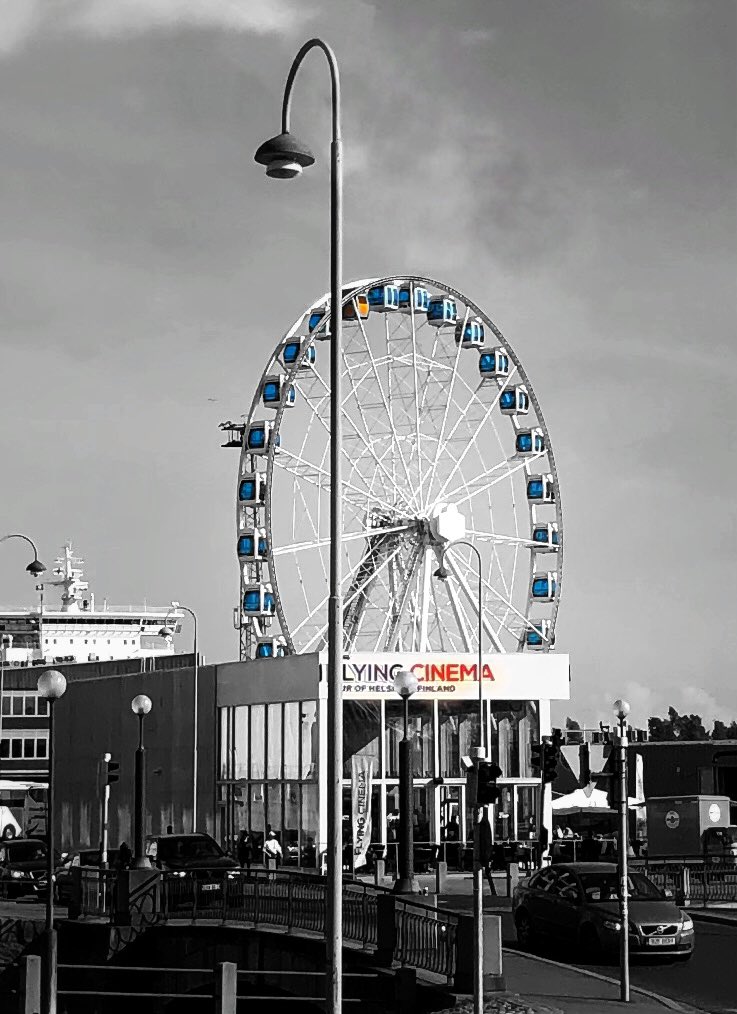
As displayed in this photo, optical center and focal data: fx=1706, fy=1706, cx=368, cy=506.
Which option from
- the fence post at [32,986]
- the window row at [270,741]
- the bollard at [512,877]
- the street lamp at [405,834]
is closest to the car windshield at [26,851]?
the window row at [270,741]

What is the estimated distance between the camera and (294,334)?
192ft

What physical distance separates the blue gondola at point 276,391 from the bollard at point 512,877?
18.0 meters

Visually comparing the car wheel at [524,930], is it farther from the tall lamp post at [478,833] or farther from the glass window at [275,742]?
the glass window at [275,742]

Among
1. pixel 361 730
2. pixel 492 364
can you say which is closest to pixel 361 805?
pixel 361 730

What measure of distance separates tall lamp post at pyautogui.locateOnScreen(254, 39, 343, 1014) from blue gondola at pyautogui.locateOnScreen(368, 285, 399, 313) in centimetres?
4121

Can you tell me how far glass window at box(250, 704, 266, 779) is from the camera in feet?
191

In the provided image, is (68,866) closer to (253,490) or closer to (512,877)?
(512,877)

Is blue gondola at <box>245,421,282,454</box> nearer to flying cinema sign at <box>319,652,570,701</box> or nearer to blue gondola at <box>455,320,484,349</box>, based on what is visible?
flying cinema sign at <box>319,652,570,701</box>

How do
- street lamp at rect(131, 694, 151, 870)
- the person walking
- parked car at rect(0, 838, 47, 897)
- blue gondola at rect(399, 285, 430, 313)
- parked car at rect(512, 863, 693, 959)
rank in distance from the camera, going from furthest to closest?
blue gondola at rect(399, 285, 430, 313) < the person walking < parked car at rect(0, 838, 47, 897) < street lamp at rect(131, 694, 151, 870) < parked car at rect(512, 863, 693, 959)

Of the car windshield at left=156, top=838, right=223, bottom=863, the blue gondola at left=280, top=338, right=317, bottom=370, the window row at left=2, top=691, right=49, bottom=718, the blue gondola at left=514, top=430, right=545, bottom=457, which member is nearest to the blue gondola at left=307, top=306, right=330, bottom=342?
the blue gondola at left=280, top=338, right=317, bottom=370

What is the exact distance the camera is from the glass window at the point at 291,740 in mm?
56500

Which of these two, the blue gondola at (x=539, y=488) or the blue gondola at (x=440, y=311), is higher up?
the blue gondola at (x=440, y=311)

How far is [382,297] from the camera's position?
5975 cm

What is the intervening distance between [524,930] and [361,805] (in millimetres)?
25740
